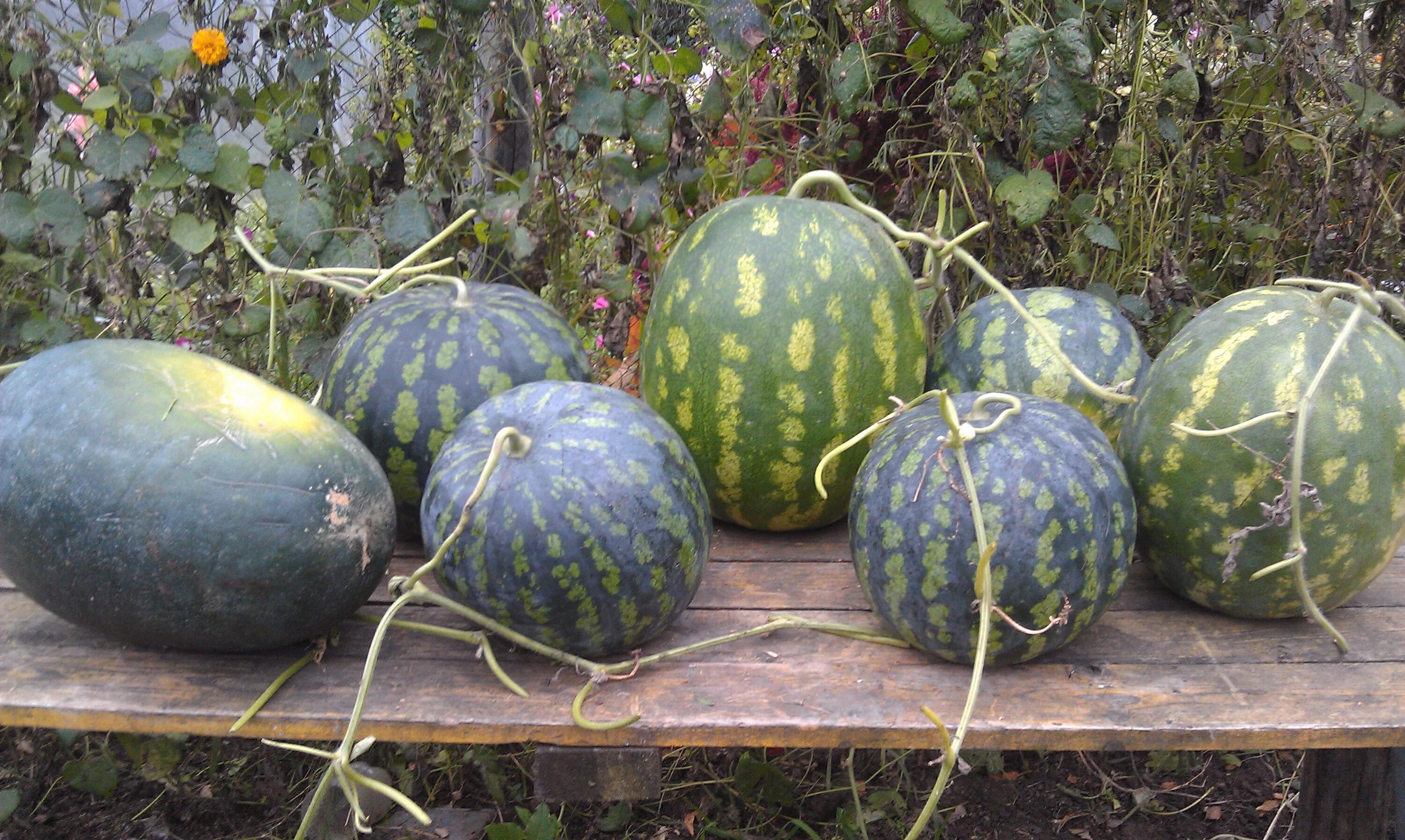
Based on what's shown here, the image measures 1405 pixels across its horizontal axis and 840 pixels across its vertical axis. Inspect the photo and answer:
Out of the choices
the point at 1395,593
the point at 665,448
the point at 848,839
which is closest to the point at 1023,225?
the point at 1395,593

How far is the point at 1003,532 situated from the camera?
1.43 metres

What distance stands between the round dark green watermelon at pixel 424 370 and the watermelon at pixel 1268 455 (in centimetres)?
110

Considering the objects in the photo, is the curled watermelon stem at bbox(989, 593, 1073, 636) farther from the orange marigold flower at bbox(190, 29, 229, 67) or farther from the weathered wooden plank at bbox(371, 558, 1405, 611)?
the orange marigold flower at bbox(190, 29, 229, 67)

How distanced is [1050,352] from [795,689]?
898mm

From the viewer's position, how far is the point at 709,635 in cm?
167

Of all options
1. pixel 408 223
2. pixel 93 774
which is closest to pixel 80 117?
pixel 408 223

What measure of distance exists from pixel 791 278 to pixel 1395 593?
4.09 ft

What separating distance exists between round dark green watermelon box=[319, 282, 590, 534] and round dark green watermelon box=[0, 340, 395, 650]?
0.31m

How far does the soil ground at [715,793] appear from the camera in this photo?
2512 mm

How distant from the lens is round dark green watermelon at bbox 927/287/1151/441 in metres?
1.96

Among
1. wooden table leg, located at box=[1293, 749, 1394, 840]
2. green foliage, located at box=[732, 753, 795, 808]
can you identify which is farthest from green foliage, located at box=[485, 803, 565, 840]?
wooden table leg, located at box=[1293, 749, 1394, 840]

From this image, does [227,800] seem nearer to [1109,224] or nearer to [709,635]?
[709,635]

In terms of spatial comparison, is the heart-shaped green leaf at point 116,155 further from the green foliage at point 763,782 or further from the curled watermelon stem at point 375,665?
the green foliage at point 763,782

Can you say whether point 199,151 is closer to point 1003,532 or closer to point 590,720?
point 590,720
